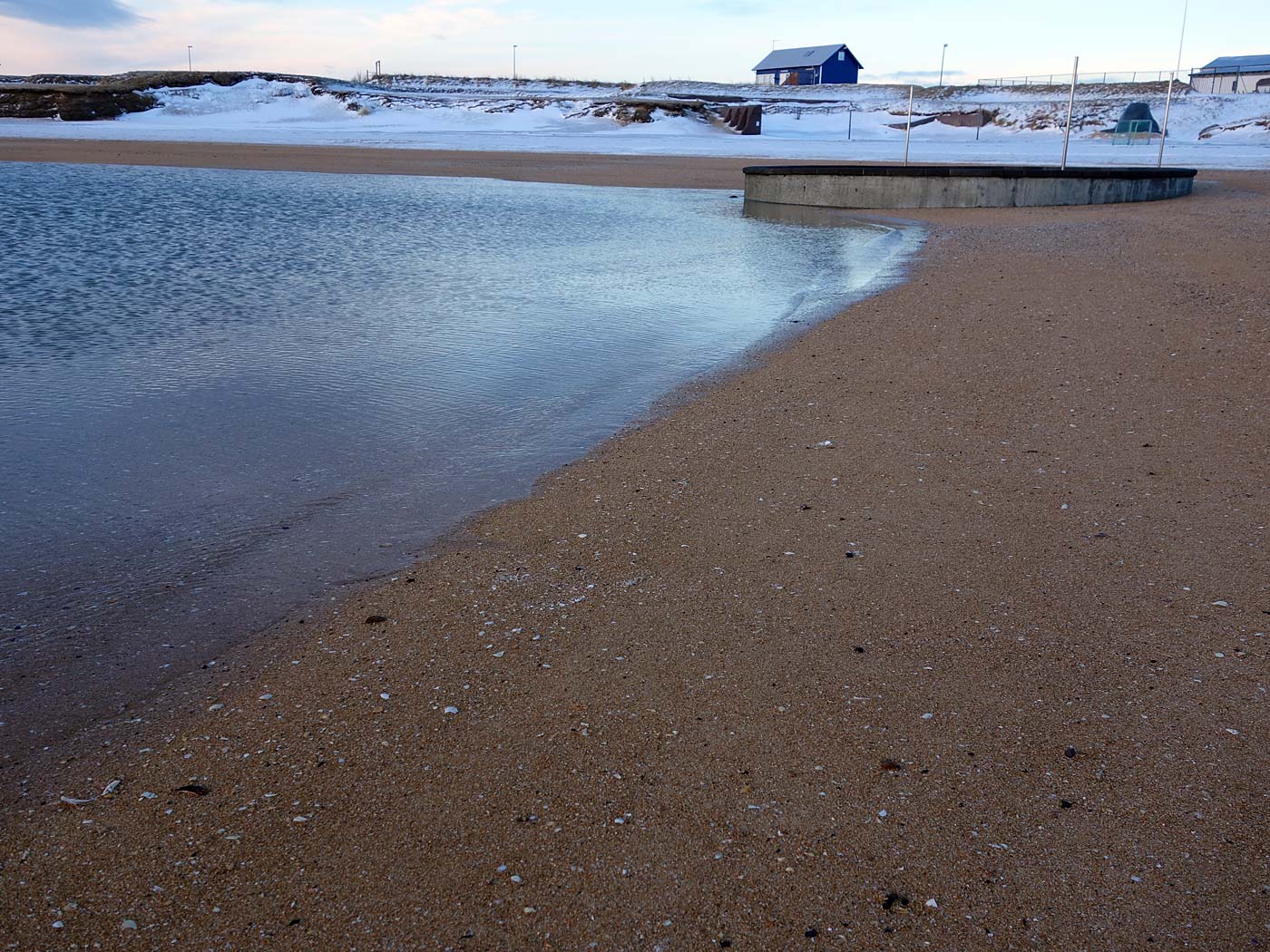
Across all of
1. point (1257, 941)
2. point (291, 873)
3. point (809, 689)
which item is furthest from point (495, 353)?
point (1257, 941)

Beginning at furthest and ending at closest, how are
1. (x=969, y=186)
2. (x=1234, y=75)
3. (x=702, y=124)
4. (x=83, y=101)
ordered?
(x=1234, y=75) → (x=702, y=124) → (x=83, y=101) → (x=969, y=186)

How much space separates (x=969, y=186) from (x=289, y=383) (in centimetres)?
1688

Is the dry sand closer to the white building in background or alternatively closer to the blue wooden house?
the white building in background

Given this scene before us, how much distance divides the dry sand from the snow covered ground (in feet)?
109

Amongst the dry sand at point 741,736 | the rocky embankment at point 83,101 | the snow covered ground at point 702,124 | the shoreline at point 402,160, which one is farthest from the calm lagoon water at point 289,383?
the rocky embankment at point 83,101

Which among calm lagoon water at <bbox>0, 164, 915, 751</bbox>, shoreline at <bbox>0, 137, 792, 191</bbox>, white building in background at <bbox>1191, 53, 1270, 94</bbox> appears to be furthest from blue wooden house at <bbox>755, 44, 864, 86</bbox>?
calm lagoon water at <bbox>0, 164, 915, 751</bbox>

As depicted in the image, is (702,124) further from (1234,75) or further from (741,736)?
(741,736)

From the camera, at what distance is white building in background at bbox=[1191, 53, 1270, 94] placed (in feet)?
219

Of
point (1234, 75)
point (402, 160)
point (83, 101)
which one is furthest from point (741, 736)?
point (1234, 75)

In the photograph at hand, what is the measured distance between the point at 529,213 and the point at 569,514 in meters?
14.9

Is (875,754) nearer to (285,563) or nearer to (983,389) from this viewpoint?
(285,563)

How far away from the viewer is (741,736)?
115 inches

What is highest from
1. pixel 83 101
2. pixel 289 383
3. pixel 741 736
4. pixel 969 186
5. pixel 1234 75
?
pixel 1234 75

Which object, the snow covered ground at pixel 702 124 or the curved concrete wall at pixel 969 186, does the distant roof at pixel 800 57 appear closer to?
the snow covered ground at pixel 702 124
